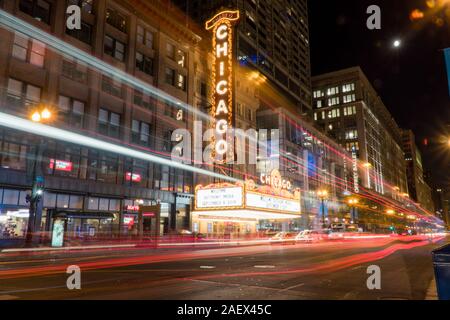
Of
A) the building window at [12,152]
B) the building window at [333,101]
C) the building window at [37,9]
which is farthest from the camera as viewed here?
the building window at [333,101]

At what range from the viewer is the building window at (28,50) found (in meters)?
28.5

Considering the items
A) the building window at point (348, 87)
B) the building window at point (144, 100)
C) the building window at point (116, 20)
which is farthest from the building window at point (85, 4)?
the building window at point (348, 87)

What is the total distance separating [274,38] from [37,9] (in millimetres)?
70649

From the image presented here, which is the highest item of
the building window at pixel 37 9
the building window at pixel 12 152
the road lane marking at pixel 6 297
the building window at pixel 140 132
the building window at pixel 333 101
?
the building window at pixel 333 101

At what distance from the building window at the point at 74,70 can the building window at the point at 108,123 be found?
3568mm

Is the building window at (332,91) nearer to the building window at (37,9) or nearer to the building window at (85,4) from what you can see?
the building window at (85,4)

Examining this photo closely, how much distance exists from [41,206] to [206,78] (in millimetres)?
29001

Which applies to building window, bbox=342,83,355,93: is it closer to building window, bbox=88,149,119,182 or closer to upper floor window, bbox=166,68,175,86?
upper floor window, bbox=166,68,175,86

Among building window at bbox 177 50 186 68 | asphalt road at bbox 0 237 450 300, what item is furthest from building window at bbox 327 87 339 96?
asphalt road at bbox 0 237 450 300

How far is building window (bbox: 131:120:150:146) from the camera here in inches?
1522

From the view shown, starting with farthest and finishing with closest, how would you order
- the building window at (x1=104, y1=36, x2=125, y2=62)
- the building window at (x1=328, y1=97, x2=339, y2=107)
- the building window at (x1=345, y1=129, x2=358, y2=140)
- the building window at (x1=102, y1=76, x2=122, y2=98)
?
the building window at (x1=328, y1=97, x2=339, y2=107) → the building window at (x1=345, y1=129, x2=358, y2=140) → the building window at (x1=104, y1=36, x2=125, y2=62) → the building window at (x1=102, y1=76, x2=122, y2=98)

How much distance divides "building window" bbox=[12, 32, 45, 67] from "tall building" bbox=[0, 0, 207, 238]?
0.26 feet
